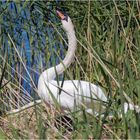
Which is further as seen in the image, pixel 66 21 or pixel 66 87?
pixel 66 21

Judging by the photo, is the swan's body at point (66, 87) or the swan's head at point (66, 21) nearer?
the swan's body at point (66, 87)

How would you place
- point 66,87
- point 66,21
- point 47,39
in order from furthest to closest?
point 47,39 → point 66,21 → point 66,87

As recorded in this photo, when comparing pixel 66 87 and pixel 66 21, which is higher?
pixel 66 21

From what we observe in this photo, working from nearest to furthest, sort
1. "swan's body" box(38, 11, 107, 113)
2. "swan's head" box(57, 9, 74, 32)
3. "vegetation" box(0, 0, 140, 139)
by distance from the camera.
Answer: "swan's body" box(38, 11, 107, 113) < "vegetation" box(0, 0, 140, 139) < "swan's head" box(57, 9, 74, 32)

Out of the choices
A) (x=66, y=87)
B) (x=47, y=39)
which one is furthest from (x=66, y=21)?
(x=47, y=39)

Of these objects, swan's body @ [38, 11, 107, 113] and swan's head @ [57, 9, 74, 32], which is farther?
swan's head @ [57, 9, 74, 32]

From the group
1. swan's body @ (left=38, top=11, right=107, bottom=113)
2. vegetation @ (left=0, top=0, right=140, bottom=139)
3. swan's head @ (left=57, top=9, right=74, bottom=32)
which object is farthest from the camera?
swan's head @ (left=57, top=9, right=74, bottom=32)

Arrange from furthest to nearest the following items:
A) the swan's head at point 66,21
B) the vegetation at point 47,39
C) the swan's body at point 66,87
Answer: the swan's head at point 66,21, the vegetation at point 47,39, the swan's body at point 66,87

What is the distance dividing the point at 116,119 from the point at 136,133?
26cm

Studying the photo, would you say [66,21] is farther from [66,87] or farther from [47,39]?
[47,39]

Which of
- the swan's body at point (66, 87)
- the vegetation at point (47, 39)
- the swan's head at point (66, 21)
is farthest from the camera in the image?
the swan's head at point (66, 21)

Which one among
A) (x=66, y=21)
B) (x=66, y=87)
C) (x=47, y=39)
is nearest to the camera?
(x=66, y=87)

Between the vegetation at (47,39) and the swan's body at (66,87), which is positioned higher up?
the vegetation at (47,39)

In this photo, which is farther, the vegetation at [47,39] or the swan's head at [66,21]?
the swan's head at [66,21]
